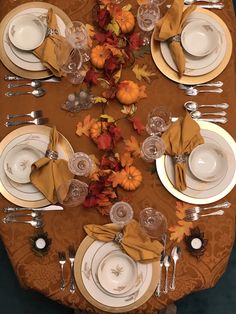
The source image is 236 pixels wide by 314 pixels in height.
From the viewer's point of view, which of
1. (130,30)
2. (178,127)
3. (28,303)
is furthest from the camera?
(28,303)

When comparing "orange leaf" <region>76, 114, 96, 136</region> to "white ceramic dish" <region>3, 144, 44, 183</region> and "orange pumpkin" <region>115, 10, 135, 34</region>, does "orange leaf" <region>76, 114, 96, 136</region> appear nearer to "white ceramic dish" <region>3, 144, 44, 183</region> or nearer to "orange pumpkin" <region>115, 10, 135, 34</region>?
"white ceramic dish" <region>3, 144, 44, 183</region>

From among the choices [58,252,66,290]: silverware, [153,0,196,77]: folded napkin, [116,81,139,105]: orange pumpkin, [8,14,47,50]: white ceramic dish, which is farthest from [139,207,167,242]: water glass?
[8,14,47,50]: white ceramic dish

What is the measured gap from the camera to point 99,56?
169 centimetres

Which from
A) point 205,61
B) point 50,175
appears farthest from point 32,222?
point 205,61

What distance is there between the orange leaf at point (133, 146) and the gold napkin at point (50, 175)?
0.73 feet

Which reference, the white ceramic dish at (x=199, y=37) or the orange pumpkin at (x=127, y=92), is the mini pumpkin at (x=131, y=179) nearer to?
the orange pumpkin at (x=127, y=92)

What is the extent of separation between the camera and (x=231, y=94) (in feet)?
5.48

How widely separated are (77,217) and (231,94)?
2.29 feet

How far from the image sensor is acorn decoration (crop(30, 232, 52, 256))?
160 cm

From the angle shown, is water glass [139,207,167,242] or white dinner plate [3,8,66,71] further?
white dinner plate [3,8,66,71]

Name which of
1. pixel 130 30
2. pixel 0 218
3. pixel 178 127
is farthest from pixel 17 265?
pixel 130 30

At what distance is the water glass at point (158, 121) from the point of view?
1644mm

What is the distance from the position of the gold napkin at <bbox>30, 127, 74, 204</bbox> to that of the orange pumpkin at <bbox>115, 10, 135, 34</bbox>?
1.54 ft

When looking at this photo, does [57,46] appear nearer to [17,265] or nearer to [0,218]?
[0,218]
